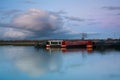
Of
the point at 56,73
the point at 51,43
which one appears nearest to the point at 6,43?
the point at 51,43

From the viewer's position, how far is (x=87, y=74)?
579 inches

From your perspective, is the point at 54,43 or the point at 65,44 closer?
the point at 65,44

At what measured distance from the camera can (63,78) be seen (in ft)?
44.2

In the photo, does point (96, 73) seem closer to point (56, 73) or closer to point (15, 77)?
point (56, 73)

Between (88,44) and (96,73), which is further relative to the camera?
(88,44)

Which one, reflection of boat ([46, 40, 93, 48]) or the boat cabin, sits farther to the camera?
the boat cabin

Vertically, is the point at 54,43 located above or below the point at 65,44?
above

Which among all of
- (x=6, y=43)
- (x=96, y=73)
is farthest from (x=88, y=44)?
(x=6, y=43)

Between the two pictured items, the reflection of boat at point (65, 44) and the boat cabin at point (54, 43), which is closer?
the reflection of boat at point (65, 44)

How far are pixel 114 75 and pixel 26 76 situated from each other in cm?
389

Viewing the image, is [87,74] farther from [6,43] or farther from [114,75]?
[6,43]

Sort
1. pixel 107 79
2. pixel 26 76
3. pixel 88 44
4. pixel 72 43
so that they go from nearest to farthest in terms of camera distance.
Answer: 1. pixel 107 79
2. pixel 26 76
3. pixel 88 44
4. pixel 72 43

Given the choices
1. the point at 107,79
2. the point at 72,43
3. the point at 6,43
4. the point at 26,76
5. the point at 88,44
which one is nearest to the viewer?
the point at 107,79

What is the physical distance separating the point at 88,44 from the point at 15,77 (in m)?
23.9
